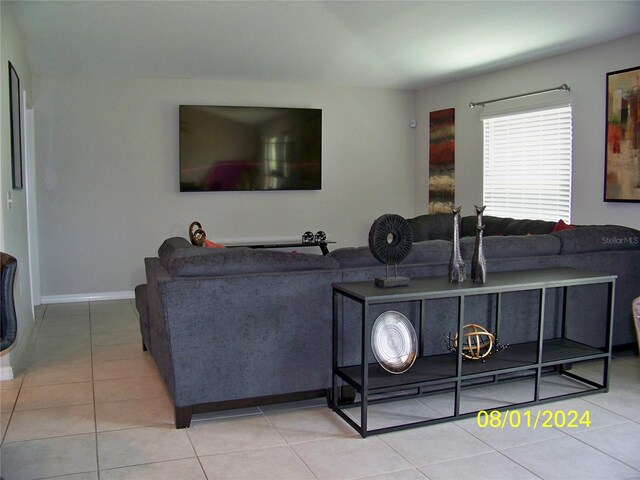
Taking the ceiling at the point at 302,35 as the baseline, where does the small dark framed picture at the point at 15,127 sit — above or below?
below

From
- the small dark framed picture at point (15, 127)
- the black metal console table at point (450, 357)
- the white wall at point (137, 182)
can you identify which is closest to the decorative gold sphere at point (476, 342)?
the black metal console table at point (450, 357)

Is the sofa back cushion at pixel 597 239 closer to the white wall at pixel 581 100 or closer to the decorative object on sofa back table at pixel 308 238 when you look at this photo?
the white wall at pixel 581 100

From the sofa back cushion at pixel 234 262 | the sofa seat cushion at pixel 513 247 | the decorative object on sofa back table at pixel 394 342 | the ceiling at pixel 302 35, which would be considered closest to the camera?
the sofa back cushion at pixel 234 262

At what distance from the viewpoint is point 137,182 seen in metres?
6.63

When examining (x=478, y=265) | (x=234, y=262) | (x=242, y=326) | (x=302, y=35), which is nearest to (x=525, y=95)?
(x=302, y=35)

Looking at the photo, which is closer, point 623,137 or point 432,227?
point 623,137

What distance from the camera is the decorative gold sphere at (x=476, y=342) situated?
3.38m

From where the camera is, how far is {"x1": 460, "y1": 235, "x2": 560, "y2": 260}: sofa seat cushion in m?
3.67

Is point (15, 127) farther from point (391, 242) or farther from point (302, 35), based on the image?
point (391, 242)

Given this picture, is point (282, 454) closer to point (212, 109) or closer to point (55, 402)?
point (55, 402)

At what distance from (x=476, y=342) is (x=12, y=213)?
3169 millimetres

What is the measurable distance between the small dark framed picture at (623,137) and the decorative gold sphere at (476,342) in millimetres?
2198

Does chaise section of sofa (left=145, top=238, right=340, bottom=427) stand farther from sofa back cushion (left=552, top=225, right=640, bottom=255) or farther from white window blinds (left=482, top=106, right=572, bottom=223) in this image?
white window blinds (left=482, top=106, right=572, bottom=223)

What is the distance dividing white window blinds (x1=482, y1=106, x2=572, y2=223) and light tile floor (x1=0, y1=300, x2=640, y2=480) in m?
2.26
